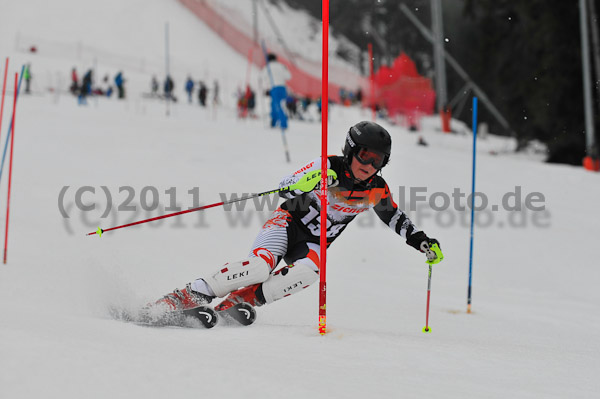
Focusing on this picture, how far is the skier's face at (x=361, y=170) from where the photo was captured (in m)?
4.01

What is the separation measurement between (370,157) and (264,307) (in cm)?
213

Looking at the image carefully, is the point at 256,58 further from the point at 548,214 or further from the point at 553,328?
the point at 553,328

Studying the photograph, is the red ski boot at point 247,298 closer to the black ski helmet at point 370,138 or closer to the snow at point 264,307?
the snow at point 264,307

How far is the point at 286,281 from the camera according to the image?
389 cm

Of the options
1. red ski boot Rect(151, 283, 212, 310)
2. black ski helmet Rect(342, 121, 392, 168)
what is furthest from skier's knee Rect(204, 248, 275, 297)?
black ski helmet Rect(342, 121, 392, 168)

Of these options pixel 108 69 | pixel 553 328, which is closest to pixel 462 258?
pixel 553 328

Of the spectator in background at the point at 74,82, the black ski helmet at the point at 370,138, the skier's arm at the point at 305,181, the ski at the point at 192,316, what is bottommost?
the ski at the point at 192,316

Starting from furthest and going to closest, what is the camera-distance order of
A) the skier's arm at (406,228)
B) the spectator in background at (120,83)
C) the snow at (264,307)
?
the spectator in background at (120,83)
the skier's arm at (406,228)
the snow at (264,307)

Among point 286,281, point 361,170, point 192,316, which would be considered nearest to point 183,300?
point 192,316

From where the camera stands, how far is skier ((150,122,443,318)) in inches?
149

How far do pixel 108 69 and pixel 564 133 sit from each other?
26.2 metres

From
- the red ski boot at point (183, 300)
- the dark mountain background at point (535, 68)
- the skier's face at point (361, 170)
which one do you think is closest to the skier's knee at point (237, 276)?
the red ski boot at point (183, 300)

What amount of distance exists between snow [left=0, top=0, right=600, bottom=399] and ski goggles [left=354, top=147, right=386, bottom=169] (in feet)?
3.85

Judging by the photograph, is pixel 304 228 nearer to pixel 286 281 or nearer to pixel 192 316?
pixel 286 281
